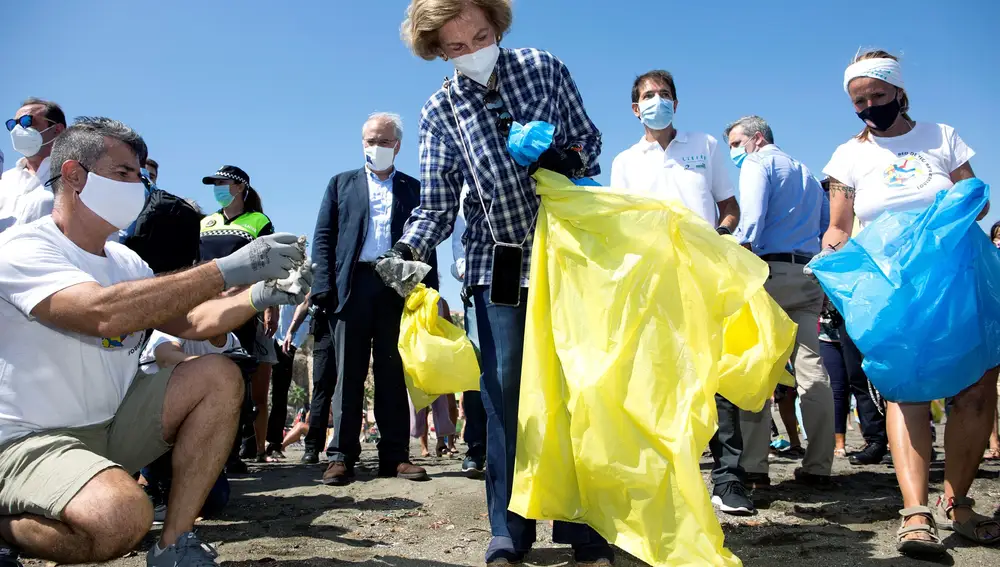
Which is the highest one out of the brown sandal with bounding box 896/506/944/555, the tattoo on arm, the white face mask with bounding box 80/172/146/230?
the tattoo on arm

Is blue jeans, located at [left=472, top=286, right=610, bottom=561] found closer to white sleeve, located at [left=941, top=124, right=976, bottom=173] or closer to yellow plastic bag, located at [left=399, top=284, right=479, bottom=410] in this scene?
yellow plastic bag, located at [left=399, top=284, right=479, bottom=410]

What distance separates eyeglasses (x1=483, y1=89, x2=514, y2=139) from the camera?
9.01 ft

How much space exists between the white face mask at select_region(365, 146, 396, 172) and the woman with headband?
2.80m

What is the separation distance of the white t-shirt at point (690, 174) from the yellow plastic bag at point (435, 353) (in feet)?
4.71

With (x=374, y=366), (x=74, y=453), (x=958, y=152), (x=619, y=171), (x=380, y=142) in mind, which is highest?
(x=380, y=142)

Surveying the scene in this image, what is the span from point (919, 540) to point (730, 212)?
1.98 metres

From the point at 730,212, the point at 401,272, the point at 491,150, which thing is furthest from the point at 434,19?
the point at 730,212

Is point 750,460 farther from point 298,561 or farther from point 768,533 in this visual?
point 298,561

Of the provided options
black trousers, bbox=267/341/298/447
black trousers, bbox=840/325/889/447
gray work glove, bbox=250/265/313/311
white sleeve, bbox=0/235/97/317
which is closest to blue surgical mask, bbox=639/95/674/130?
black trousers, bbox=840/325/889/447

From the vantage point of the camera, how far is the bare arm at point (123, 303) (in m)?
2.20

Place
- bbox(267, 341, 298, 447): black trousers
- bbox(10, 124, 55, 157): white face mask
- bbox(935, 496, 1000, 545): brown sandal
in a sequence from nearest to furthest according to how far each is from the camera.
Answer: bbox(935, 496, 1000, 545): brown sandal < bbox(10, 124, 55, 157): white face mask < bbox(267, 341, 298, 447): black trousers

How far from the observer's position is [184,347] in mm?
4324

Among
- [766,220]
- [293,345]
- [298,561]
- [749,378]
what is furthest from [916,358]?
[293,345]

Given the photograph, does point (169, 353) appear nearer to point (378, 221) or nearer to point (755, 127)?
point (378, 221)
